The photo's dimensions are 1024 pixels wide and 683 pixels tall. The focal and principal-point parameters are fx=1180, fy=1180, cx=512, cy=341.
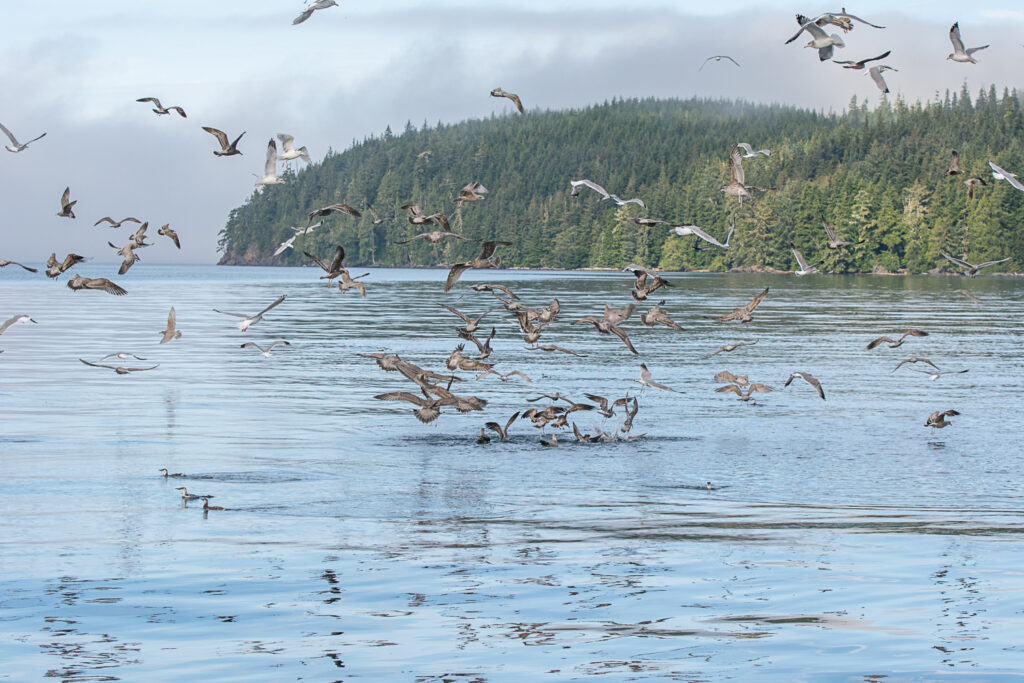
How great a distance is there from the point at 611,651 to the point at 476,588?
101 inches

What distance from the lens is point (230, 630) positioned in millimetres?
12438

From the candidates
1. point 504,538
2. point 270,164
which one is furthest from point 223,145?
point 504,538

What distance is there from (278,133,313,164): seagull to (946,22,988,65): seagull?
11.7 meters

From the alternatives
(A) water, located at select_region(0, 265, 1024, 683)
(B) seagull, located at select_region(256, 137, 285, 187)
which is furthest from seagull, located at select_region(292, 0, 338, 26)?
(A) water, located at select_region(0, 265, 1024, 683)

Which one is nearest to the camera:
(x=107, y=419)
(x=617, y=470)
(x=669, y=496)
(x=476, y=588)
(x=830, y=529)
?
(x=476, y=588)

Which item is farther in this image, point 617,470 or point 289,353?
point 289,353

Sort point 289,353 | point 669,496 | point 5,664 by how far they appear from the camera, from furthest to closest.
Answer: point 289,353 < point 669,496 < point 5,664

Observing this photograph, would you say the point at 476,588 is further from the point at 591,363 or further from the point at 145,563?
the point at 591,363

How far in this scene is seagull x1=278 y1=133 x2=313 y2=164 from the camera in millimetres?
19969

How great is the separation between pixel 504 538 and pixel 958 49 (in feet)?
41.7

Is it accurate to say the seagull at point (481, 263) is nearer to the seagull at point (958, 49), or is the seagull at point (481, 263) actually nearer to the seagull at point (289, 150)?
the seagull at point (289, 150)

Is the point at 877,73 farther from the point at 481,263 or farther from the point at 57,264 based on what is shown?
the point at 57,264

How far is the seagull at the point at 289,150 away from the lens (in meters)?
20.0

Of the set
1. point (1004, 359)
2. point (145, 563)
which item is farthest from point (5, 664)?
point (1004, 359)
